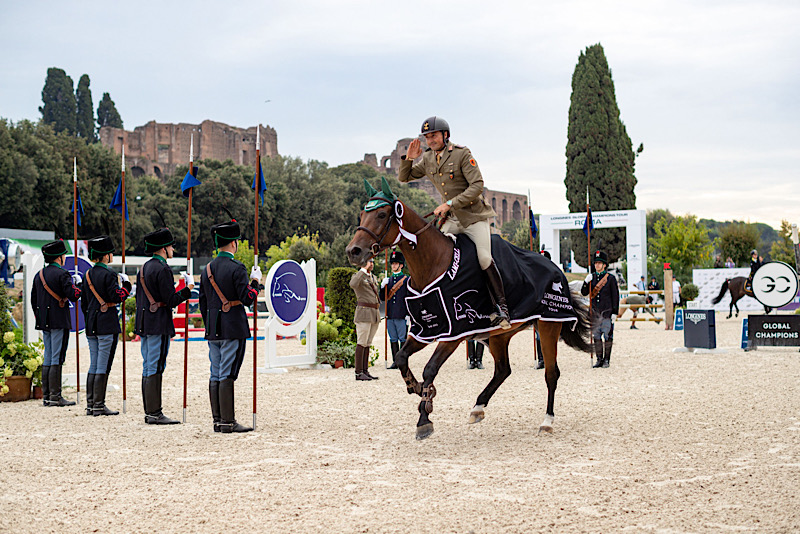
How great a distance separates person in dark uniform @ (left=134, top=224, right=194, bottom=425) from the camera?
808cm

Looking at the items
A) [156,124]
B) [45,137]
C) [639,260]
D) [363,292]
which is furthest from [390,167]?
[363,292]

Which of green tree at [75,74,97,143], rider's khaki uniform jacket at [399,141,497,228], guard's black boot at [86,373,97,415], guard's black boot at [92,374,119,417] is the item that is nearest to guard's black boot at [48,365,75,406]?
guard's black boot at [86,373,97,415]

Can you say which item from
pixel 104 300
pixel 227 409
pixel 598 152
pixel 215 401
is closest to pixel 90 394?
pixel 104 300

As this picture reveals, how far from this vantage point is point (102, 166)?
159 ft

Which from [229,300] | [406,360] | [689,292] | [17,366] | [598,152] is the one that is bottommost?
[17,366]

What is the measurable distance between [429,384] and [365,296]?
604 centimetres

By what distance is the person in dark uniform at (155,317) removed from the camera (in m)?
8.08

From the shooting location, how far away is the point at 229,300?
7.57 m

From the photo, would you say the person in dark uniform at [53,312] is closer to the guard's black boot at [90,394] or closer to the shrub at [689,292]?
the guard's black boot at [90,394]

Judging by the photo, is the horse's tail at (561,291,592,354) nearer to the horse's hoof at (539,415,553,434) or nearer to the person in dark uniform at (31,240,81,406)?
the horse's hoof at (539,415,553,434)

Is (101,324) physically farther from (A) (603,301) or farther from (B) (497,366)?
(A) (603,301)

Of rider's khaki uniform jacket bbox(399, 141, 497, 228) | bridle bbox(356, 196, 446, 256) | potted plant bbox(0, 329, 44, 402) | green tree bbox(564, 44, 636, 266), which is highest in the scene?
green tree bbox(564, 44, 636, 266)

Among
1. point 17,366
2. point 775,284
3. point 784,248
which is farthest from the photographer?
point 784,248

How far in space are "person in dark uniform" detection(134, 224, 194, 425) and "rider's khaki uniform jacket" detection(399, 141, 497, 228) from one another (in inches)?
116
